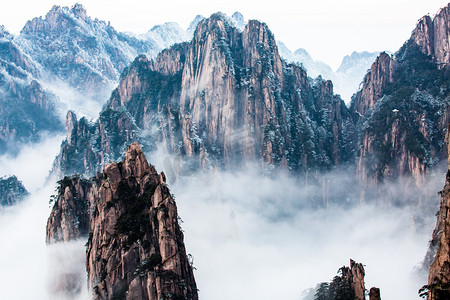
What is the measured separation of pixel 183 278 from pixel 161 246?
528 centimetres

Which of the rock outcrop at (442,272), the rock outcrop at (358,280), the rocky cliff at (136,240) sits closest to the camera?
the rock outcrop at (442,272)

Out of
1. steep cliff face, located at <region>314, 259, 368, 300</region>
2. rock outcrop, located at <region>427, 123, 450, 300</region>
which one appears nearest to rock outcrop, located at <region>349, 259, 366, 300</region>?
steep cliff face, located at <region>314, 259, 368, 300</region>

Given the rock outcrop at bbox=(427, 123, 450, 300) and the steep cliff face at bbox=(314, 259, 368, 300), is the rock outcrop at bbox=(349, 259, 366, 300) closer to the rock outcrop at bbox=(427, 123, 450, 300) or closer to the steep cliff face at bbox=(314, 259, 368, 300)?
the steep cliff face at bbox=(314, 259, 368, 300)

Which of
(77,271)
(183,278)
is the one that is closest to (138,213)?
(183,278)

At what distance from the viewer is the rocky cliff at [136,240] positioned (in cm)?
7888

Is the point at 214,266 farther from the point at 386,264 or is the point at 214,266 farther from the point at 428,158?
the point at 428,158

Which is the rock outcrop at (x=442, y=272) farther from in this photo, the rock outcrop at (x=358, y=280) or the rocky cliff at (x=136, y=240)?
the rocky cliff at (x=136, y=240)

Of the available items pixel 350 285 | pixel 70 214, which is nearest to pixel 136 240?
pixel 350 285

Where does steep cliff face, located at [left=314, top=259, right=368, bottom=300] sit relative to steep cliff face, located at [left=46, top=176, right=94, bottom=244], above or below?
below

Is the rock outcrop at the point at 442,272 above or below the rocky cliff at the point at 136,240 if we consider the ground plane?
below

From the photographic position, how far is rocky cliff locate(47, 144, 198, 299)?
3105 inches

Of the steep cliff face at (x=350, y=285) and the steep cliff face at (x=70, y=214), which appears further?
the steep cliff face at (x=70, y=214)

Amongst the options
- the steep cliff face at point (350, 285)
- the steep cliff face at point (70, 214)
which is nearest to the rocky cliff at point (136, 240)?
the steep cliff face at point (70, 214)

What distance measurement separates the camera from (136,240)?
272 feet
